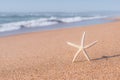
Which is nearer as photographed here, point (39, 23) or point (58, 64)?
point (58, 64)

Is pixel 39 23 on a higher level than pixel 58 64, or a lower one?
lower

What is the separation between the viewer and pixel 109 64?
22.1 feet

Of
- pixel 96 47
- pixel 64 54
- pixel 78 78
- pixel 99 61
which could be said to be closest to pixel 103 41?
pixel 96 47

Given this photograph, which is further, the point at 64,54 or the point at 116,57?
the point at 64,54

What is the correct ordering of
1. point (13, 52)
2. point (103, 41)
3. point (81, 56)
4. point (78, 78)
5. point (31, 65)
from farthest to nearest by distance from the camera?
point (103, 41) < point (13, 52) < point (81, 56) < point (31, 65) < point (78, 78)

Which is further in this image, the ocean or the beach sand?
the ocean

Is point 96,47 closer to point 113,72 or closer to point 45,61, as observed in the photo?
point 45,61

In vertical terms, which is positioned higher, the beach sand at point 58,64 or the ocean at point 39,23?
the beach sand at point 58,64

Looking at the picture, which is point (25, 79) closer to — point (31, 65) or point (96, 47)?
point (31, 65)

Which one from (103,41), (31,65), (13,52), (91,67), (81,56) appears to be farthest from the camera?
(103,41)

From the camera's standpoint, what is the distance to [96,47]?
9094 mm

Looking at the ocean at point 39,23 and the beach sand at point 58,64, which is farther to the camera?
the ocean at point 39,23

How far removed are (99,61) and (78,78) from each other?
5.14 ft

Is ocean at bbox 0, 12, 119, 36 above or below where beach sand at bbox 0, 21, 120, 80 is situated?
below
